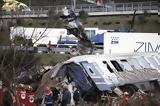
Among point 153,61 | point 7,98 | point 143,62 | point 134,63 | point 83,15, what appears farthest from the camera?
point 83,15

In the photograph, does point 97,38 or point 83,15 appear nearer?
point 97,38

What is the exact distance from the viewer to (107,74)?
91.7ft

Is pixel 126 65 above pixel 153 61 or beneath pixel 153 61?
above

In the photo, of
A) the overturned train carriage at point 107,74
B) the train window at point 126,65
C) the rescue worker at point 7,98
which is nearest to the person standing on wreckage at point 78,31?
the train window at point 126,65

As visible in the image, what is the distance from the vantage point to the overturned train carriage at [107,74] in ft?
89.4

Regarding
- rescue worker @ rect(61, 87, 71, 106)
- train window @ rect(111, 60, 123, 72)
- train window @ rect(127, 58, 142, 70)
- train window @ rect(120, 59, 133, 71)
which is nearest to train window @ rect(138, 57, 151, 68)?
train window @ rect(127, 58, 142, 70)

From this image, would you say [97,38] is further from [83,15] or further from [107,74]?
[107,74]

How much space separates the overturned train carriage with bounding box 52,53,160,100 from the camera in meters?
27.2

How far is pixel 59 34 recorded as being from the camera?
68438 mm

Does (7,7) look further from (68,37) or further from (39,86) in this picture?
(68,37)

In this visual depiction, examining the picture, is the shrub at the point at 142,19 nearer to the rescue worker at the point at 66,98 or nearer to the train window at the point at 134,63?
the train window at the point at 134,63

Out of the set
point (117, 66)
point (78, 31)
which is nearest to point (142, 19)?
point (78, 31)

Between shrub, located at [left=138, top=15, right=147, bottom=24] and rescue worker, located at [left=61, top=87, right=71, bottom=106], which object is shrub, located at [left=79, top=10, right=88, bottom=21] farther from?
rescue worker, located at [left=61, top=87, right=71, bottom=106]

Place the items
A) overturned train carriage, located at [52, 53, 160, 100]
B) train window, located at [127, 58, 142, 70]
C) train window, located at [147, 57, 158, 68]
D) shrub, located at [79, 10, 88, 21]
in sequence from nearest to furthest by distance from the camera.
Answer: overturned train carriage, located at [52, 53, 160, 100]
train window, located at [127, 58, 142, 70]
train window, located at [147, 57, 158, 68]
shrub, located at [79, 10, 88, 21]
